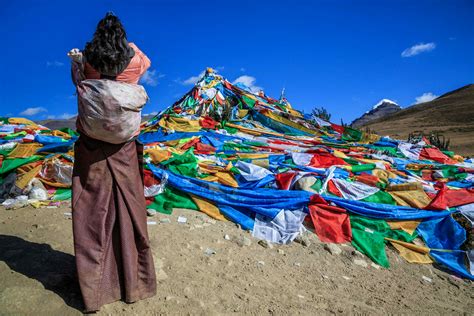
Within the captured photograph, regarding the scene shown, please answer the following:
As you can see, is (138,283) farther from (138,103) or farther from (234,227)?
(234,227)

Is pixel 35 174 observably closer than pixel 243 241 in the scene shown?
No

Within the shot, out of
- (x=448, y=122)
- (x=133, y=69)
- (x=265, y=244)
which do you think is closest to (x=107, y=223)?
(x=133, y=69)

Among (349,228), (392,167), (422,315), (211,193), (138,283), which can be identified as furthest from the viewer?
(392,167)

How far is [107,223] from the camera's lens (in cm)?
177

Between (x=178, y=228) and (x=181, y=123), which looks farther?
(x=181, y=123)

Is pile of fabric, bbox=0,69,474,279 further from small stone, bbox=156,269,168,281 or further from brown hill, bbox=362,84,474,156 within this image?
brown hill, bbox=362,84,474,156

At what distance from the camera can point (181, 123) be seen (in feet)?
24.2

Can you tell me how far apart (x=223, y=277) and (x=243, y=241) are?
69 centimetres

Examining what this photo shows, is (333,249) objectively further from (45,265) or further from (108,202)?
(45,265)

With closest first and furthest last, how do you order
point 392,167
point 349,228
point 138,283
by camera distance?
point 138,283, point 349,228, point 392,167

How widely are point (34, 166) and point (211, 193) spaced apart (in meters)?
2.32

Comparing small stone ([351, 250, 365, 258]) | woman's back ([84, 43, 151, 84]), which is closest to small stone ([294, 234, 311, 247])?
small stone ([351, 250, 365, 258])

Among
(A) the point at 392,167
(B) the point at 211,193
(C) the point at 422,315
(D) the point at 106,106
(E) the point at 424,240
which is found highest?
(D) the point at 106,106

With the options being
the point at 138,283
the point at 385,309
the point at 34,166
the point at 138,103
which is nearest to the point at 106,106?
the point at 138,103
